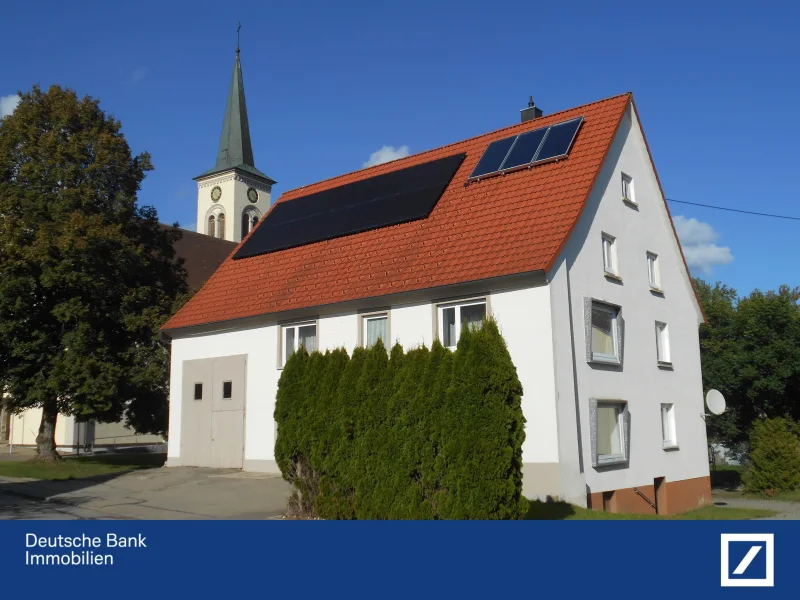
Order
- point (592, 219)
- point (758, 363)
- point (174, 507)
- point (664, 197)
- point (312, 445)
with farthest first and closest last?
point (758, 363) < point (664, 197) < point (592, 219) < point (174, 507) < point (312, 445)

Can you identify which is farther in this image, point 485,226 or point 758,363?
point 758,363

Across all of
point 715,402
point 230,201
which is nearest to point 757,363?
point 715,402

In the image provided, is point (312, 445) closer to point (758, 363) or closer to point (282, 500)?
point (282, 500)

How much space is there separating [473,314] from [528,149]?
17.0ft

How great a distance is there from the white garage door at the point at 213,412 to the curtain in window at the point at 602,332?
9.54m

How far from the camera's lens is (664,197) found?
20766 mm

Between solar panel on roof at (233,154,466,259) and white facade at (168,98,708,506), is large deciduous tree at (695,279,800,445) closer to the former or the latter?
white facade at (168,98,708,506)

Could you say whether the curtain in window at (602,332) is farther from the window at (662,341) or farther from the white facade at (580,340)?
the window at (662,341)

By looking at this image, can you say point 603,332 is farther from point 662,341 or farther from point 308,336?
point 308,336

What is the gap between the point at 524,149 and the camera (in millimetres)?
19016

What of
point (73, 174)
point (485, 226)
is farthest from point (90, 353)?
point (485, 226)

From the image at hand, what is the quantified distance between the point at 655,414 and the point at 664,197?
6280mm

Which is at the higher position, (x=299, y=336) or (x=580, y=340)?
(x=299, y=336)

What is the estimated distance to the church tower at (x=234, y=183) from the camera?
7488cm
